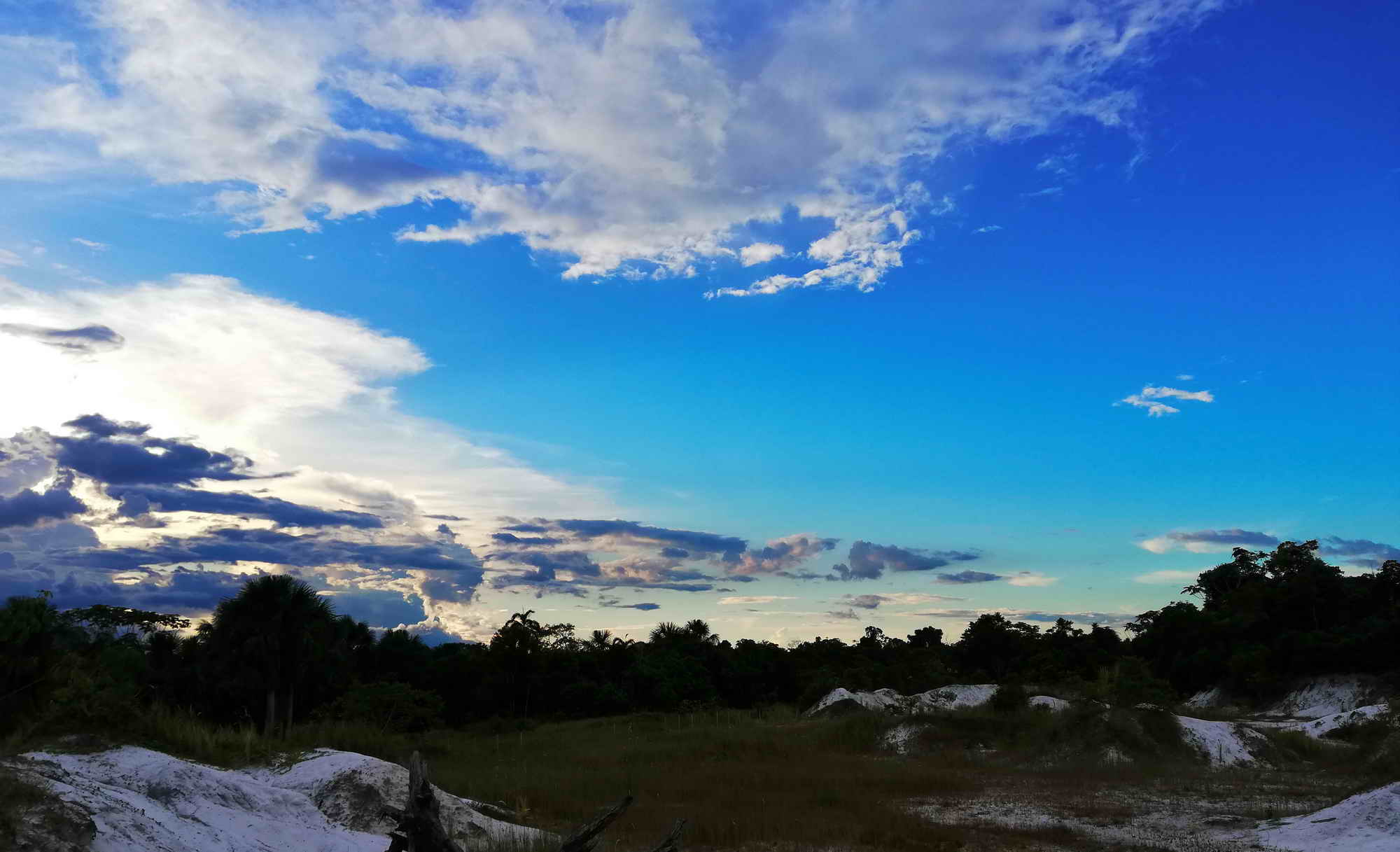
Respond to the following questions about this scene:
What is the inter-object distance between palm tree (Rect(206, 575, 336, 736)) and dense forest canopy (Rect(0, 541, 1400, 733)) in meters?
0.06

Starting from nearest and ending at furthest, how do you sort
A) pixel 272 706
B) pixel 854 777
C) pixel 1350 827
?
pixel 1350 827 → pixel 854 777 → pixel 272 706

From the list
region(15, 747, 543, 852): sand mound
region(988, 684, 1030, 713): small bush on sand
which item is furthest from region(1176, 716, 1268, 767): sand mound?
region(15, 747, 543, 852): sand mound

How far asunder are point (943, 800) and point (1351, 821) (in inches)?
323

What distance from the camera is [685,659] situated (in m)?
61.2

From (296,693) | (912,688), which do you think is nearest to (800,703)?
(912,688)

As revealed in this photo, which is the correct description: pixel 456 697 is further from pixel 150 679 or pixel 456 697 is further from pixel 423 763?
pixel 423 763

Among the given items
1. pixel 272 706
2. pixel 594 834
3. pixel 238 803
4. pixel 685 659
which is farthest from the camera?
pixel 685 659

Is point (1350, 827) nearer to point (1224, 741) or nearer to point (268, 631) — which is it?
point (1224, 741)

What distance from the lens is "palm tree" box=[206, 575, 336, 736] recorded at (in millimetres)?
36219

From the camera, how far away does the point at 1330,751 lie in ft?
101

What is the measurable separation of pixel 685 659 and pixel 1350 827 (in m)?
48.2

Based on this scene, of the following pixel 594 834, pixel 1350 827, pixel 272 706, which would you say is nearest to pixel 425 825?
pixel 594 834

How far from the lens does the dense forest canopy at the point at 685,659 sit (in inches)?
1501

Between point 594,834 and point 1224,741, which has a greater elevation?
point 594,834
